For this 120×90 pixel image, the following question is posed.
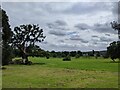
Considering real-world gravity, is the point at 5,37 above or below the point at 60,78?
above

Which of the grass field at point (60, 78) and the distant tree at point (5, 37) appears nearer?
the grass field at point (60, 78)

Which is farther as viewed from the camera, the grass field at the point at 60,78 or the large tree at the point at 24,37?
the large tree at the point at 24,37

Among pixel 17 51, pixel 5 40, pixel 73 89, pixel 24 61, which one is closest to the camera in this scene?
pixel 73 89

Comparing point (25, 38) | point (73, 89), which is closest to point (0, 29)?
point (73, 89)

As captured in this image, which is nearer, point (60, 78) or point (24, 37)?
point (60, 78)

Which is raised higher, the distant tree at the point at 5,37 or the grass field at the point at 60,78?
the distant tree at the point at 5,37

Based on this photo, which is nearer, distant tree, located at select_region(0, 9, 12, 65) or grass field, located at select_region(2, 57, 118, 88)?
grass field, located at select_region(2, 57, 118, 88)

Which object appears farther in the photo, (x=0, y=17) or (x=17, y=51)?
(x=17, y=51)

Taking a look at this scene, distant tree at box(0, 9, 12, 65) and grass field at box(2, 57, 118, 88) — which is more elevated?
distant tree at box(0, 9, 12, 65)

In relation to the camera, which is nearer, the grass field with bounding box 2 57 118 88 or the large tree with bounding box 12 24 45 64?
the grass field with bounding box 2 57 118 88

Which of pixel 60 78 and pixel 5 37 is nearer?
pixel 60 78

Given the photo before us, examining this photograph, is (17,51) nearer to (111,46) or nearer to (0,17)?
(111,46)

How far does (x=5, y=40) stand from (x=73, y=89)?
33473 mm

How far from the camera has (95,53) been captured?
176 meters
